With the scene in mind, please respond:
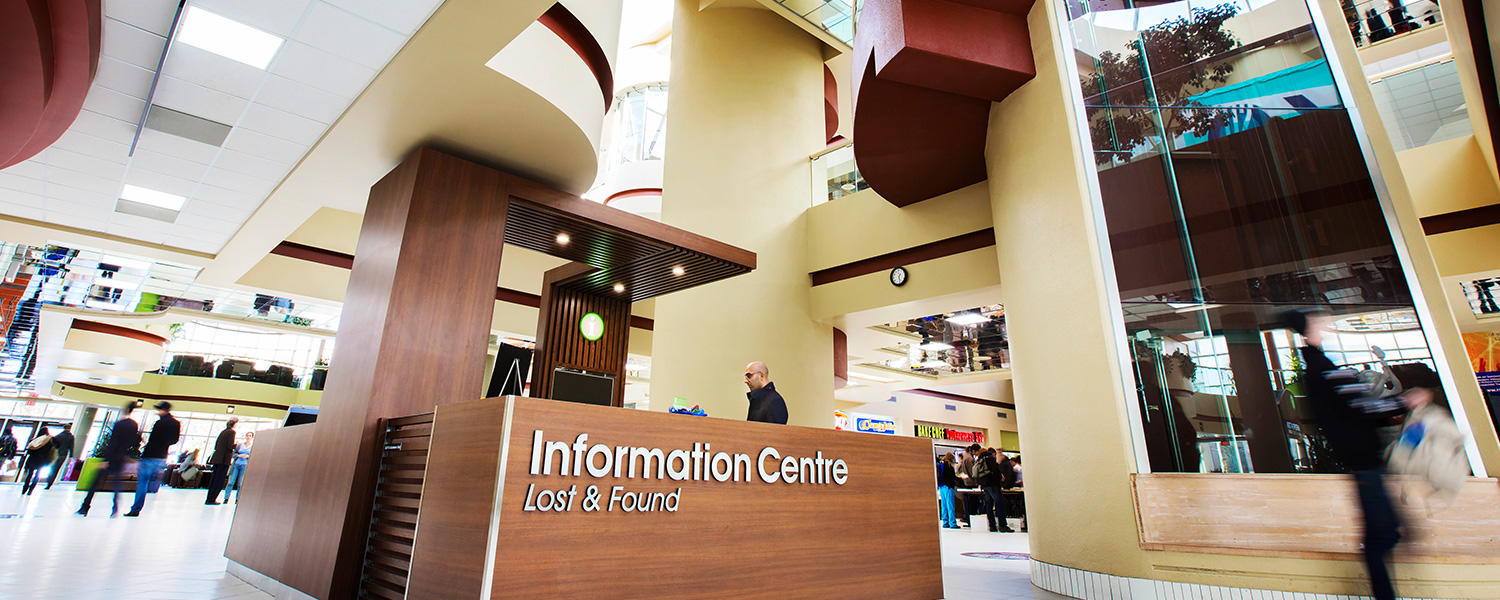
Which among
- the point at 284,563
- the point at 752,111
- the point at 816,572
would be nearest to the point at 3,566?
the point at 284,563

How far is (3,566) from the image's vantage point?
13.5ft

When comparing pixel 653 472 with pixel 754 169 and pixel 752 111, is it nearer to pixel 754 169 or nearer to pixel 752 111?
pixel 754 169

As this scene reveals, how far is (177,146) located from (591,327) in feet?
12.4

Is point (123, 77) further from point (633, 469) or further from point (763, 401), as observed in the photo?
point (763, 401)

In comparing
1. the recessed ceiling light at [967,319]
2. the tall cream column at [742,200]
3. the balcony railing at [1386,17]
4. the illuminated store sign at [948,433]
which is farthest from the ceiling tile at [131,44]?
the illuminated store sign at [948,433]

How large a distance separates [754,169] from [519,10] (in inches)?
220

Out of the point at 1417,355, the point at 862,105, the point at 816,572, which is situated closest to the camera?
the point at 816,572

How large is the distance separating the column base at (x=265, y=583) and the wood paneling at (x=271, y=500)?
0.05 meters

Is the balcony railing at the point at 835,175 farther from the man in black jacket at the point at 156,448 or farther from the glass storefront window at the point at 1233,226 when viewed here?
the man in black jacket at the point at 156,448

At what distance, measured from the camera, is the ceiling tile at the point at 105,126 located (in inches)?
169

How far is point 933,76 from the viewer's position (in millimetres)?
5047

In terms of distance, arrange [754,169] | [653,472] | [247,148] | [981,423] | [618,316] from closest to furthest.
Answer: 1. [653,472]
2. [247,148]
3. [618,316]
4. [754,169]
5. [981,423]

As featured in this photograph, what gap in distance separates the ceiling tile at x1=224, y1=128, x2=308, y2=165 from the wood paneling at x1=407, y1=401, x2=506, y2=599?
2.97 m

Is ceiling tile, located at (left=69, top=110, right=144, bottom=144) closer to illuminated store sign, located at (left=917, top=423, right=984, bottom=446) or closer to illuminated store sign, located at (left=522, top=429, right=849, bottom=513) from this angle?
illuminated store sign, located at (left=522, top=429, right=849, bottom=513)
